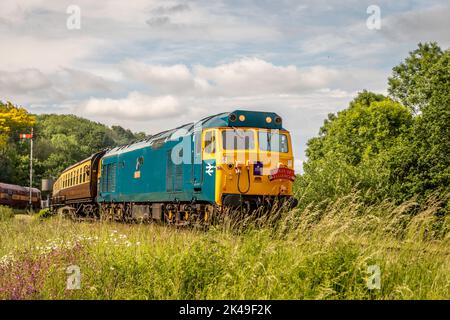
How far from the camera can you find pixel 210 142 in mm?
16719

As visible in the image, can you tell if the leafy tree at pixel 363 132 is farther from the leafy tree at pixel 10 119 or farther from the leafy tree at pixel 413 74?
the leafy tree at pixel 10 119

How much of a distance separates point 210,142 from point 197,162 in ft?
2.63

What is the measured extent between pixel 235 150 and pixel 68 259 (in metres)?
7.09

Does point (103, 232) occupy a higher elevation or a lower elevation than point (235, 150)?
lower

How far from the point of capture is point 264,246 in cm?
994

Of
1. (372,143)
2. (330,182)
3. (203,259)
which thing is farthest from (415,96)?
(203,259)

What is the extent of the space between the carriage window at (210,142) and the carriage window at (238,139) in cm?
33

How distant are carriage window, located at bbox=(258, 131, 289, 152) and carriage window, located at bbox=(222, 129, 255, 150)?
0.92 ft

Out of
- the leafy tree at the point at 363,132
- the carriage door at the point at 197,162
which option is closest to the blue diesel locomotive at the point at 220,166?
the carriage door at the point at 197,162

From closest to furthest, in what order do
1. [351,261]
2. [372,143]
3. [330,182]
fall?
1. [351,261]
2. [330,182]
3. [372,143]

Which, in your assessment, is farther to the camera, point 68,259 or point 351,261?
point 68,259

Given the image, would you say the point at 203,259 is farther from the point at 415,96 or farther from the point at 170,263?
the point at 415,96

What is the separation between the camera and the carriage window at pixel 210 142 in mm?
16562
